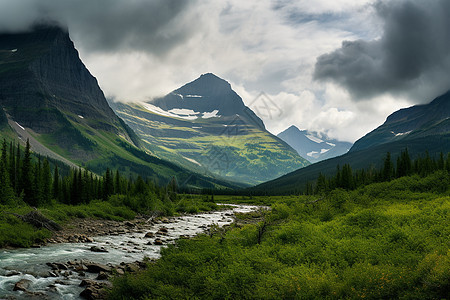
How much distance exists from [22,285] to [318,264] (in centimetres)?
2186

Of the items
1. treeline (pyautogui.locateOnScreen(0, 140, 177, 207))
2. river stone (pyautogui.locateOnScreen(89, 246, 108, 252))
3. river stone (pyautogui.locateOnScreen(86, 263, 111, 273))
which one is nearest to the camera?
river stone (pyautogui.locateOnScreen(86, 263, 111, 273))

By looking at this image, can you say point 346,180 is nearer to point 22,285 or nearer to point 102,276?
point 102,276

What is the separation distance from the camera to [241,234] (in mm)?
31312

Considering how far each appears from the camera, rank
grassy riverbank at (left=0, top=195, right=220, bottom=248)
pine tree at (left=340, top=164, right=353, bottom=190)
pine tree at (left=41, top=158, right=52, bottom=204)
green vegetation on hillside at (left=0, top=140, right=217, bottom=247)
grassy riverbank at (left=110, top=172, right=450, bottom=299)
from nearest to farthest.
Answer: grassy riverbank at (left=110, top=172, right=450, bottom=299), grassy riverbank at (left=0, top=195, right=220, bottom=248), green vegetation on hillside at (left=0, top=140, right=217, bottom=247), pine tree at (left=41, top=158, right=52, bottom=204), pine tree at (left=340, top=164, right=353, bottom=190)

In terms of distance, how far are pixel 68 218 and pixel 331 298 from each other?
51.7 metres

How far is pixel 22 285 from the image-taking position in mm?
20562

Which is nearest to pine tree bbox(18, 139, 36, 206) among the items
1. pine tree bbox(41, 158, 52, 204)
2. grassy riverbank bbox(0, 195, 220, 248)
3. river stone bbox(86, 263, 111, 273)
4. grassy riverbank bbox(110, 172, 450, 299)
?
pine tree bbox(41, 158, 52, 204)

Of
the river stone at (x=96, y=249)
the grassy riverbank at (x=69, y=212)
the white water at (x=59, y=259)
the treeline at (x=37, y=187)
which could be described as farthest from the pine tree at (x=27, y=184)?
the river stone at (x=96, y=249)

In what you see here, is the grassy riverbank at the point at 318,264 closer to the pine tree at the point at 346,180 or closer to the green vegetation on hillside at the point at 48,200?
the green vegetation on hillside at the point at 48,200

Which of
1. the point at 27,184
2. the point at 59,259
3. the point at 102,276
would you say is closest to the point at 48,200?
the point at 27,184

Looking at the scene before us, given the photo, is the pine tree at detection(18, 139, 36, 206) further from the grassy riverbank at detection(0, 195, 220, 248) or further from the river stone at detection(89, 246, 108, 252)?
the river stone at detection(89, 246, 108, 252)

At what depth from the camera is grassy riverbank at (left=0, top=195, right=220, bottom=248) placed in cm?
3369

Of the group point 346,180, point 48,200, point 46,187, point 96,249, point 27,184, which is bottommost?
point 96,249

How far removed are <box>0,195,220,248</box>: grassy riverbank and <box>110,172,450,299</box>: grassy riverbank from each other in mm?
20738
